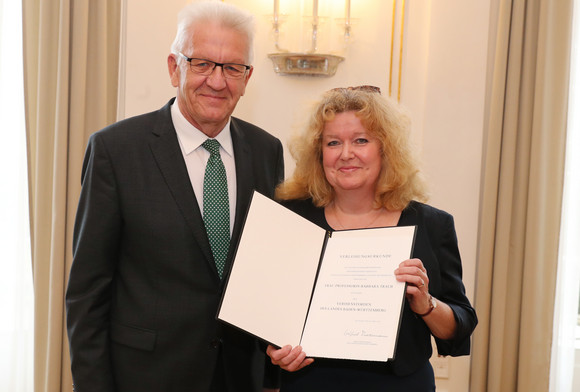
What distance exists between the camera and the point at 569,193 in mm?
3461

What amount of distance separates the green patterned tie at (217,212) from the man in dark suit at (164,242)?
0.5 inches

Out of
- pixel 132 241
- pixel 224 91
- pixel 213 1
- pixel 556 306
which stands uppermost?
pixel 213 1

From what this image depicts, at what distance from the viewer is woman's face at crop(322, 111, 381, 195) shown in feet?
6.26

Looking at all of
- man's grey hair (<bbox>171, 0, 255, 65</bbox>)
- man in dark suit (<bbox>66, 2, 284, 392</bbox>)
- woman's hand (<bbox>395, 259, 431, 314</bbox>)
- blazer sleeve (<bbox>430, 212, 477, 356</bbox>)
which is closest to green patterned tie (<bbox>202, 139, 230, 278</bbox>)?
man in dark suit (<bbox>66, 2, 284, 392</bbox>)

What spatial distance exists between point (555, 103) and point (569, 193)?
0.54 meters

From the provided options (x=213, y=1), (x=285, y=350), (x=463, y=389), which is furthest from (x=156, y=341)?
(x=463, y=389)

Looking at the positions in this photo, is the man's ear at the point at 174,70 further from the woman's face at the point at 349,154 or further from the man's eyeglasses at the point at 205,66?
the woman's face at the point at 349,154

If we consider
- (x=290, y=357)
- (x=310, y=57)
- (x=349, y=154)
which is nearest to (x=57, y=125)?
(x=310, y=57)

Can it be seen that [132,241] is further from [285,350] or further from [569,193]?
[569,193]

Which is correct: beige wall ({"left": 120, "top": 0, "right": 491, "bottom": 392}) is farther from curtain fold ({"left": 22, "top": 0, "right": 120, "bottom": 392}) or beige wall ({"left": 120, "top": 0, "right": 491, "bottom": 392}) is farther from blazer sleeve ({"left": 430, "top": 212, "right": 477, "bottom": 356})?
blazer sleeve ({"left": 430, "top": 212, "right": 477, "bottom": 356})

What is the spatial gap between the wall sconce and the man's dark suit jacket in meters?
1.65

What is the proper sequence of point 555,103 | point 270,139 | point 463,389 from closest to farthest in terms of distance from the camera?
point 270,139 → point 555,103 → point 463,389

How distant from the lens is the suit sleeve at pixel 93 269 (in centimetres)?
181

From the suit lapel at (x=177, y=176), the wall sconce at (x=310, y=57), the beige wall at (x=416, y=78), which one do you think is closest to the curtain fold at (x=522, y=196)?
the beige wall at (x=416, y=78)
